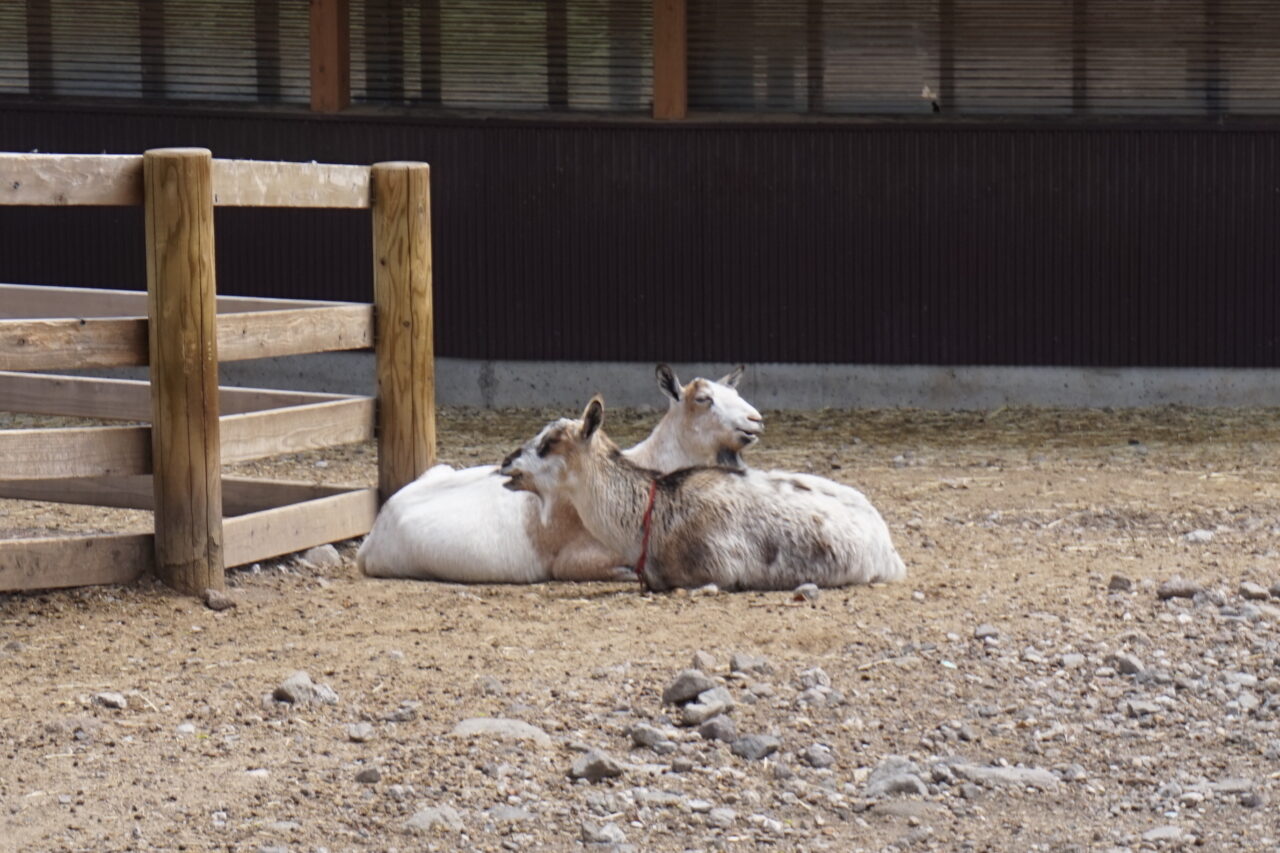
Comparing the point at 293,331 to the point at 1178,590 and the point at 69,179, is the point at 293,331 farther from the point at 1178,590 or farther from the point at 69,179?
the point at 1178,590

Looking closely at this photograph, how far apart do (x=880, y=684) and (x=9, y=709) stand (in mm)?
2438

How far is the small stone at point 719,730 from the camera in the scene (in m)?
4.95

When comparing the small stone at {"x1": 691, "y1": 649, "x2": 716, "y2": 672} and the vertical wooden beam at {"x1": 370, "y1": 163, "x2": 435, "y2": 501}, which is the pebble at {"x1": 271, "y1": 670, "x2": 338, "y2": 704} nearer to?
the small stone at {"x1": 691, "y1": 649, "x2": 716, "y2": 672}

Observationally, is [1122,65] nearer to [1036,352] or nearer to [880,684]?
[1036,352]

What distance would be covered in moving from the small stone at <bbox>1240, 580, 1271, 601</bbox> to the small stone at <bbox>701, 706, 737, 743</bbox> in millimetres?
2478

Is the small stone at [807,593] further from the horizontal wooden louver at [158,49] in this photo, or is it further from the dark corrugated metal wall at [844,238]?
the horizontal wooden louver at [158,49]

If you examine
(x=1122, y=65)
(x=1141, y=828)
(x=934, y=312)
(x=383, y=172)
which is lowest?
(x=1141, y=828)

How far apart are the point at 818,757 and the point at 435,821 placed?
3.34ft

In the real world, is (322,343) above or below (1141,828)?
above

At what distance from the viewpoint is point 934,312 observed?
487 inches

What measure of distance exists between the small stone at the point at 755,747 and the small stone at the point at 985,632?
1.33 metres

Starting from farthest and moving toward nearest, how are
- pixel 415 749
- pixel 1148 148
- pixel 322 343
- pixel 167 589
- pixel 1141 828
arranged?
pixel 1148 148, pixel 322 343, pixel 167 589, pixel 415 749, pixel 1141 828

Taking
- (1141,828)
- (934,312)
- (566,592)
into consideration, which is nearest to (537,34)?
(934,312)

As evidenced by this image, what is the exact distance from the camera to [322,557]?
300 inches
